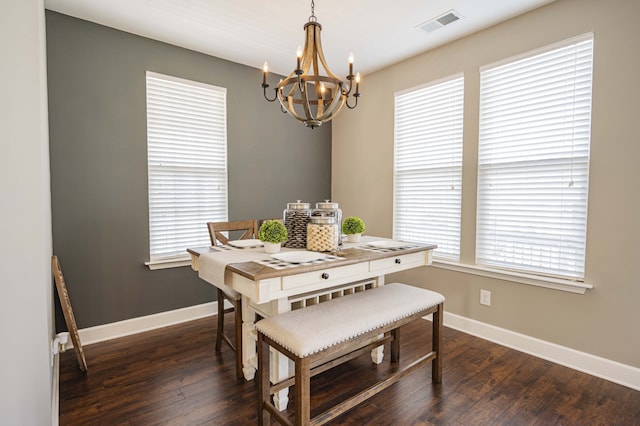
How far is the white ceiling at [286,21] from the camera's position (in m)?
2.43

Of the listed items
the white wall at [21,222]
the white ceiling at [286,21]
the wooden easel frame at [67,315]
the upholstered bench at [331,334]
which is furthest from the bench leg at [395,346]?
the white ceiling at [286,21]

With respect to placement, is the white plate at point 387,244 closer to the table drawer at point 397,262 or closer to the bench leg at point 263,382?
the table drawer at point 397,262

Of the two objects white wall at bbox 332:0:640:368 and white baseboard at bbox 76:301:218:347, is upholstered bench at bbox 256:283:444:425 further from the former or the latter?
white baseboard at bbox 76:301:218:347

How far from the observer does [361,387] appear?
2119mm

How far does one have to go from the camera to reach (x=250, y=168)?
363cm

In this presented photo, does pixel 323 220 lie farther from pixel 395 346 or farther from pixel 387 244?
pixel 395 346

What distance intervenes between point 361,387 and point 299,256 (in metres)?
1.03

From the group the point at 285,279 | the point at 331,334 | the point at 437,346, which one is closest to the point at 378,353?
the point at 437,346

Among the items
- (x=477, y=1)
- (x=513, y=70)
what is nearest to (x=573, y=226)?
(x=513, y=70)

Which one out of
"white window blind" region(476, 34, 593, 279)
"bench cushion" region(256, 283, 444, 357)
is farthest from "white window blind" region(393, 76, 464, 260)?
"bench cushion" region(256, 283, 444, 357)

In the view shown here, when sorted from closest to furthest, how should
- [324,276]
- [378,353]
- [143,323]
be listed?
[324,276]
[378,353]
[143,323]

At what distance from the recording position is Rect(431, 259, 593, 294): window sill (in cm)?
233

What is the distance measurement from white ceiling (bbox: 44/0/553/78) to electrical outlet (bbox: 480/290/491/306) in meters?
2.28

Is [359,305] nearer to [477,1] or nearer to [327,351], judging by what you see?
[327,351]
